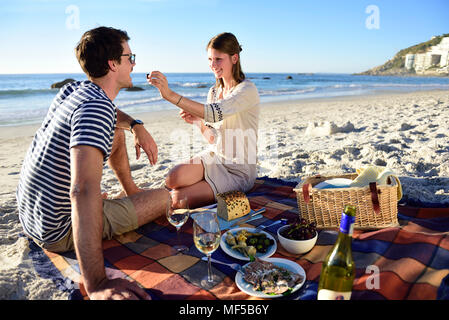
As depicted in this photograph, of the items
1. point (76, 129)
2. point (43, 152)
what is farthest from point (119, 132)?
point (76, 129)

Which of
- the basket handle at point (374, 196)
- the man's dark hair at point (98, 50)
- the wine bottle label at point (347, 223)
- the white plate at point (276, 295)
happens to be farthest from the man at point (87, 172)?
the basket handle at point (374, 196)

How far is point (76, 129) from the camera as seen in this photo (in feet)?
5.75

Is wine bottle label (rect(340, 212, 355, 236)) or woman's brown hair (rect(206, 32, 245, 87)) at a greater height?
woman's brown hair (rect(206, 32, 245, 87))

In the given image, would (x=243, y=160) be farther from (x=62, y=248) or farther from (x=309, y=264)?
(x=62, y=248)

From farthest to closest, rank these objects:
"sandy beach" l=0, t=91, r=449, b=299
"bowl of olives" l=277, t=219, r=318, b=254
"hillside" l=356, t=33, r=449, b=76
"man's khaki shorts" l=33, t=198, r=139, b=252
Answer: "hillside" l=356, t=33, r=449, b=76, "man's khaki shorts" l=33, t=198, r=139, b=252, "sandy beach" l=0, t=91, r=449, b=299, "bowl of olives" l=277, t=219, r=318, b=254

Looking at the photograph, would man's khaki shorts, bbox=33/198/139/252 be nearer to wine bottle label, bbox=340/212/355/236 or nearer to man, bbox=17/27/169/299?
man, bbox=17/27/169/299

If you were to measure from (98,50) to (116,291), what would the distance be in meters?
1.74

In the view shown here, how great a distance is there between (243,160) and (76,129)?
211 centimetres

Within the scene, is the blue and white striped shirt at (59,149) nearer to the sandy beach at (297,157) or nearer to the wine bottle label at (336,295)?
the sandy beach at (297,157)

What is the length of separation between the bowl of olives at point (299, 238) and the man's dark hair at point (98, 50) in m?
1.89

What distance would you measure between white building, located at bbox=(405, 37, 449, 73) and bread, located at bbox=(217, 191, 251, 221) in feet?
213

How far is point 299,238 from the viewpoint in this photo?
216cm

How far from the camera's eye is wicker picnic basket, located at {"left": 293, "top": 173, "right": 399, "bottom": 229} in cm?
236

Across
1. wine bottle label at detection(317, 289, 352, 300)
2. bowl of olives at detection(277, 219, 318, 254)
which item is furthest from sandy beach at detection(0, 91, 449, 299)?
wine bottle label at detection(317, 289, 352, 300)
